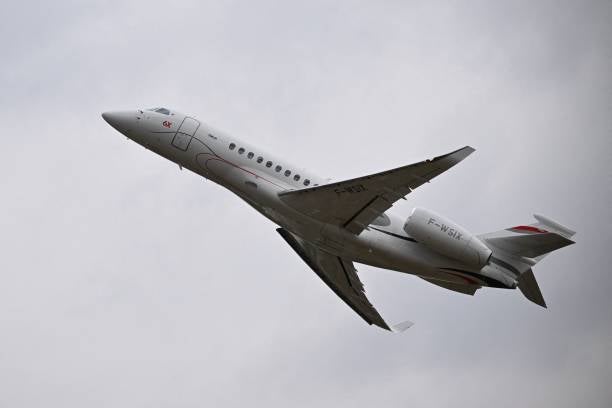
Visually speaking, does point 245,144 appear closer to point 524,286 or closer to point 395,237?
point 395,237

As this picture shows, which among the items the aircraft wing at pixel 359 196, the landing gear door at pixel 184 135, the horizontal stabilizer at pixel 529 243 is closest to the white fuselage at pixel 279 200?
the landing gear door at pixel 184 135

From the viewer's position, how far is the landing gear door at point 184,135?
1278 inches

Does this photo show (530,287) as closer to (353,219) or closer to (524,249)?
(524,249)

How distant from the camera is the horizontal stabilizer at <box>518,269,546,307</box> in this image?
3197 cm

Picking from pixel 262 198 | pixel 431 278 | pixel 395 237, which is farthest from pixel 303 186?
pixel 431 278

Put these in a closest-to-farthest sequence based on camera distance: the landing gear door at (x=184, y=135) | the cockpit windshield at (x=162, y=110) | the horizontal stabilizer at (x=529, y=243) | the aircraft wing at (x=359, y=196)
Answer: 1. the aircraft wing at (x=359, y=196)
2. the horizontal stabilizer at (x=529, y=243)
3. the landing gear door at (x=184, y=135)
4. the cockpit windshield at (x=162, y=110)

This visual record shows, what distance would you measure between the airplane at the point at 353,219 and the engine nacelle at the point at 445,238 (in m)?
0.03

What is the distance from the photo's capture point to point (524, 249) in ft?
104

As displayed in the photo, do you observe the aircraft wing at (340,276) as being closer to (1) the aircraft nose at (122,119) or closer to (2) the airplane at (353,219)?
(2) the airplane at (353,219)

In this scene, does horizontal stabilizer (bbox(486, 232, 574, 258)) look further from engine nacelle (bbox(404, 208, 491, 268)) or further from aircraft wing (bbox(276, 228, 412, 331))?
aircraft wing (bbox(276, 228, 412, 331))

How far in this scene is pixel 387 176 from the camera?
28.8 meters

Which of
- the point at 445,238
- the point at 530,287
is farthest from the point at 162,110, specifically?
the point at 530,287

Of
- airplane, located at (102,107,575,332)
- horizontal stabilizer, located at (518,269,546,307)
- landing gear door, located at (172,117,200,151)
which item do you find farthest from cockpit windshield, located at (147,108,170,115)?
horizontal stabilizer, located at (518,269,546,307)

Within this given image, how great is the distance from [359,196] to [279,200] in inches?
114
